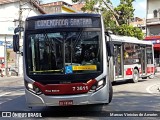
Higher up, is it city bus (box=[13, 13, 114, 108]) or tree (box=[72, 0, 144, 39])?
tree (box=[72, 0, 144, 39])

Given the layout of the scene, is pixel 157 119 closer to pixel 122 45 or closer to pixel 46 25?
pixel 46 25

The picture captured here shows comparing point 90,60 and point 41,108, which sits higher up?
point 90,60

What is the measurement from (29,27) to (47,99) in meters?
2.18

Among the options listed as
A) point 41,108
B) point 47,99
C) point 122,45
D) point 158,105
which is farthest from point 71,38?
point 122,45

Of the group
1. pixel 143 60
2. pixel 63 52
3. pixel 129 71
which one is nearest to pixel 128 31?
pixel 143 60

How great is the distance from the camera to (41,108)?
1276 centimetres

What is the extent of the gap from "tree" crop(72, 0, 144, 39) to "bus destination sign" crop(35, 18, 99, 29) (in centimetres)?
2939

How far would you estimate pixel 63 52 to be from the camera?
10688 mm

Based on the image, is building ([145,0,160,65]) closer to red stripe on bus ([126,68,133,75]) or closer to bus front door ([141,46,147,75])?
bus front door ([141,46,147,75])

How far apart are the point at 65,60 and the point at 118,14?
104 feet

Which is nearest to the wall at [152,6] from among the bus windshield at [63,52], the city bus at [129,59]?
the city bus at [129,59]

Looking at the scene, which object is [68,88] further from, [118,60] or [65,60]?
[118,60]

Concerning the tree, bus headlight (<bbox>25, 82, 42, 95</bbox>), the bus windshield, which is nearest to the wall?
the tree

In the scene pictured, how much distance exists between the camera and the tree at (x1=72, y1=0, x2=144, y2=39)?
4022cm
